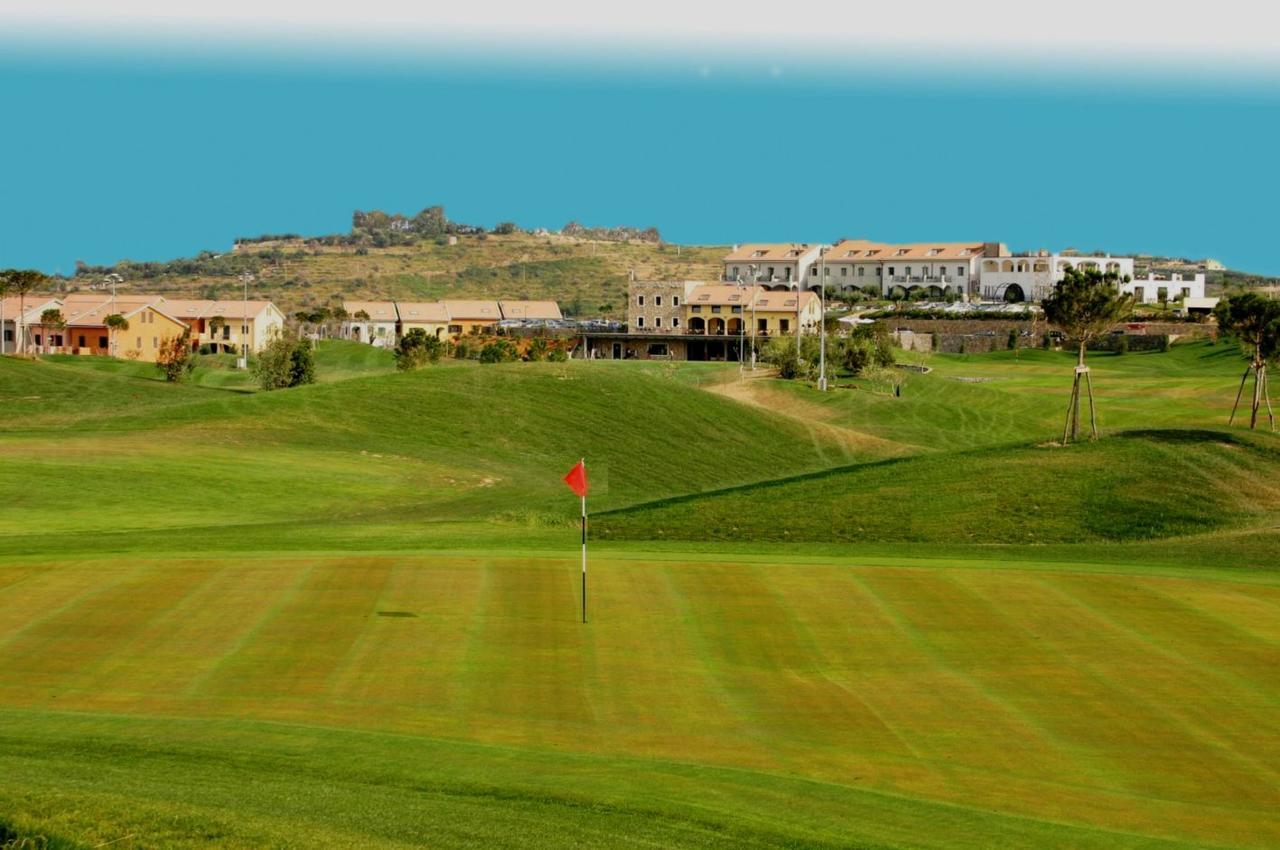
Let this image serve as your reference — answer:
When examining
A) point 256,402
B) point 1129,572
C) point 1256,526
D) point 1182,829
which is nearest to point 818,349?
point 256,402

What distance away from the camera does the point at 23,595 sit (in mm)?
22234

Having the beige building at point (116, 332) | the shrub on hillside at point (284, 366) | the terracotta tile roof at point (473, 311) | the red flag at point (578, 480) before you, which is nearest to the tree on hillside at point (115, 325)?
the beige building at point (116, 332)

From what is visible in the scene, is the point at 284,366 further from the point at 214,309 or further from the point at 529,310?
the point at 529,310

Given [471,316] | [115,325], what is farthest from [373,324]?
[115,325]

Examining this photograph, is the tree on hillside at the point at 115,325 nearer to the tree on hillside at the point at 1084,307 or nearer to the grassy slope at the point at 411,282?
the grassy slope at the point at 411,282

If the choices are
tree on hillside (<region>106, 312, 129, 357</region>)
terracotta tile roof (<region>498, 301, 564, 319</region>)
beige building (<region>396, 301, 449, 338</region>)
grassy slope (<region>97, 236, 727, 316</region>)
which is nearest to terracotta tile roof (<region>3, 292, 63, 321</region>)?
tree on hillside (<region>106, 312, 129, 357</region>)

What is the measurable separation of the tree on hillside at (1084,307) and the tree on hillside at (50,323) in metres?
74.8

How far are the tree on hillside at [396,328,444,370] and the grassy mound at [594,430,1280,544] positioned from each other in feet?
151

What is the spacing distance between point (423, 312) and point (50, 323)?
1654 inches

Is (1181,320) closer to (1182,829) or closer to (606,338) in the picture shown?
(606,338)

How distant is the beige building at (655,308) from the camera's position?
12781 centimetres

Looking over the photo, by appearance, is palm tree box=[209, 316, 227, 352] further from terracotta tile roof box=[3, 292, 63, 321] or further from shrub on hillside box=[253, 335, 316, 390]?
shrub on hillside box=[253, 335, 316, 390]

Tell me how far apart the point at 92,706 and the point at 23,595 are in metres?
6.08

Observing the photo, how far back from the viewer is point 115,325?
102500mm
